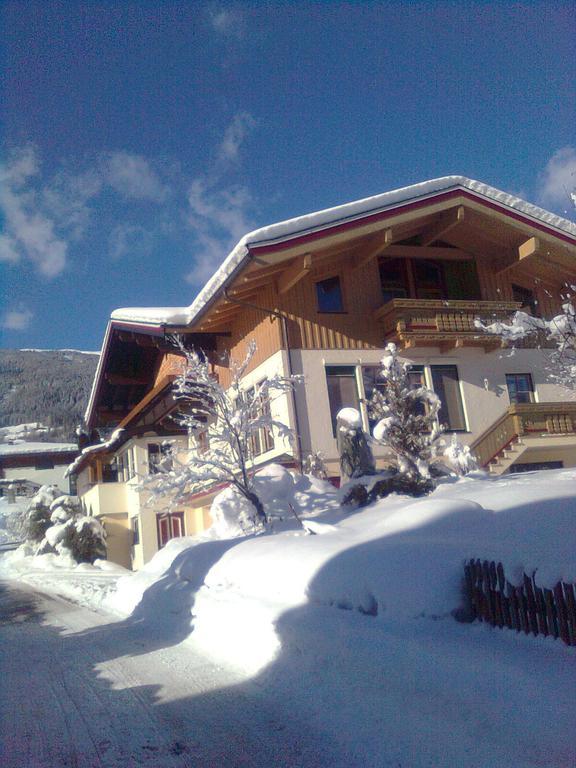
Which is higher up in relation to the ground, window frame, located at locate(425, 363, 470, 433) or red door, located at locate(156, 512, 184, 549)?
window frame, located at locate(425, 363, 470, 433)

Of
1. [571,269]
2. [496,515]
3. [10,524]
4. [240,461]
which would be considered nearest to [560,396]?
[571,269]

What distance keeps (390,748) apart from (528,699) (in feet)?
3.32

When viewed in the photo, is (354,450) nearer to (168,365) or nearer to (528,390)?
(528,390)

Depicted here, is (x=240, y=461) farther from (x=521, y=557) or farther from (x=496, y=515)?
(x=521, y=557)

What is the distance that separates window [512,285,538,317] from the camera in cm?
2200

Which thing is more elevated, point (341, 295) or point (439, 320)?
point (341, 295)

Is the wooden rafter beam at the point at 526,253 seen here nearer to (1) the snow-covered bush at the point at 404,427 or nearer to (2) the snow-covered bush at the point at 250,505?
(1) the snow-covered bush at the point at 404,427

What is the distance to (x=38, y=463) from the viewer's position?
212ft

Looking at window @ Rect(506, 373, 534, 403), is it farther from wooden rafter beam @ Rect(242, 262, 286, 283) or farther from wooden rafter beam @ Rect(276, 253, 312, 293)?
wooden rafter beam @ Rect(242, 262, 286, 283)

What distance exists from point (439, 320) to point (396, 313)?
153 cm

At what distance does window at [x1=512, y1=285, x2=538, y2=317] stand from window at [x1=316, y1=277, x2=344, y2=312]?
21.2 feet

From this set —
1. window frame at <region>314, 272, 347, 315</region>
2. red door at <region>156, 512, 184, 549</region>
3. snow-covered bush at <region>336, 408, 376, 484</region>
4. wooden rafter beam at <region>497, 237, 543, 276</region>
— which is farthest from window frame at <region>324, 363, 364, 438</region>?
red door at <region>156, 512, 184, 549</region>

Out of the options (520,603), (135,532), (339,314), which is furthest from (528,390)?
(520,603)

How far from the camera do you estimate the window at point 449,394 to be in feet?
64.6
